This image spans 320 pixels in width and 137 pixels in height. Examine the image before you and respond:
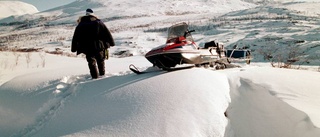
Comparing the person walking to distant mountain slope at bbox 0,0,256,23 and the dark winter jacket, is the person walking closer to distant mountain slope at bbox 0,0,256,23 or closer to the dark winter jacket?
the dark winter jacket

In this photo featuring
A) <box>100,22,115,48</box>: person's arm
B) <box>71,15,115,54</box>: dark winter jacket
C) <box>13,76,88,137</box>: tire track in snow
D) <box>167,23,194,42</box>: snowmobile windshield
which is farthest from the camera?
<box>167,23,194,42</box>: snowmobile windshield

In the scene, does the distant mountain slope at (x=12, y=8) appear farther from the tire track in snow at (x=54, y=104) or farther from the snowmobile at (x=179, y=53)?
the tire track in snow at (x=54, y=104)

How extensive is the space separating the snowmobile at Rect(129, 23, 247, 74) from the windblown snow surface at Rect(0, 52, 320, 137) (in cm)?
98

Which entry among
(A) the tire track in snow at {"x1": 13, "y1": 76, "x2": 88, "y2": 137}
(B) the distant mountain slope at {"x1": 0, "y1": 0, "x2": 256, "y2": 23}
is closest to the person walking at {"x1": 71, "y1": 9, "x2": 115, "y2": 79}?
(A) the tire track in snow at {"x1": 13, "y1": 76, "x2": 88, "y2": 137}

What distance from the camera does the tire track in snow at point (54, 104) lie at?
3.29 m

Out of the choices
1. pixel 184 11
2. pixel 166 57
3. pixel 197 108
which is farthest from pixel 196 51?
pixel 184 11

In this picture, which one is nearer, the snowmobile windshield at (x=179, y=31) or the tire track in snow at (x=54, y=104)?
the tire track in snow at (x=54, y=104)

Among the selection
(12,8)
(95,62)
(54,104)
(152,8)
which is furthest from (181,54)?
(12,8)

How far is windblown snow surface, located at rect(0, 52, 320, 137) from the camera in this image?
8.99ft

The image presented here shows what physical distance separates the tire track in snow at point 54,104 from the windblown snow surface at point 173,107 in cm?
1

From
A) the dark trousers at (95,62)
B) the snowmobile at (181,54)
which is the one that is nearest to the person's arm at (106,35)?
the dark trousers at (95,62)

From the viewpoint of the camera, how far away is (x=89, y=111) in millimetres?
3262

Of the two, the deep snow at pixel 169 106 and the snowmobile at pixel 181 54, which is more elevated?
the snowmobile at pixel 181 54

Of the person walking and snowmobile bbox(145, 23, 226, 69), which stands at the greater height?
the person walking
